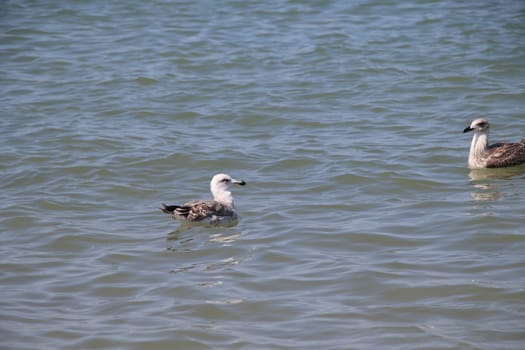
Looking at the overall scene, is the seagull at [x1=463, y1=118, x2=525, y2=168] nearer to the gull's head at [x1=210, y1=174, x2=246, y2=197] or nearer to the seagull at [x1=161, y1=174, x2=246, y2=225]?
the gull's head at [x1=210, y1=174, x2=246, y2=197]

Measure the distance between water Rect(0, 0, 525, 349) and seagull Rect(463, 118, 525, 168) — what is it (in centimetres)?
35

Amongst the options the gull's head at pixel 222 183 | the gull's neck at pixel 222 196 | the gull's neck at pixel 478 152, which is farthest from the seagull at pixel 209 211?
the gull's neck at pixel 478 152

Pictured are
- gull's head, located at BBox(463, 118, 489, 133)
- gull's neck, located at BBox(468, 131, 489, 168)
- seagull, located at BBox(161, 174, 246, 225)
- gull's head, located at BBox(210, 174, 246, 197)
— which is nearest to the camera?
seagull, located at BBox(161, 174, 246, 225)

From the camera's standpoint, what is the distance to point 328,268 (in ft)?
28.5

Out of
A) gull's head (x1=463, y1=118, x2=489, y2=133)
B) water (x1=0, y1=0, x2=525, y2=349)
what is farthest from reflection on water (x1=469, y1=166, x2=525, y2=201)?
gull's head (x1=463, y1=118, x2=489, y2=133)

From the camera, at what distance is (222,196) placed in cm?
1077

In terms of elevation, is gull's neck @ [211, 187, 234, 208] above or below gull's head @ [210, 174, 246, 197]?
below

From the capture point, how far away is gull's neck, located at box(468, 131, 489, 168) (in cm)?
1238

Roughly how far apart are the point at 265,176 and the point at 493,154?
137 inches

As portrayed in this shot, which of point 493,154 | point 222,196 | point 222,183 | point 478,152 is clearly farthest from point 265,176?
point 493,154

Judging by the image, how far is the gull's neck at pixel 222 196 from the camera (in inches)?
420

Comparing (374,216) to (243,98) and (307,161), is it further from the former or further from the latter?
(243,98)

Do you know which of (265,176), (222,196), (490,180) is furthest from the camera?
(265,176)

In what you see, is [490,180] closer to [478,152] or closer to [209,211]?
[478,152]
